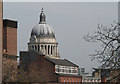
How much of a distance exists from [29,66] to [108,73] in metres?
118

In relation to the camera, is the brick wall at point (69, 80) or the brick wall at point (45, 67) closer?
the brick wall at point (45, 67)

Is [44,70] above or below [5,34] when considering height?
below

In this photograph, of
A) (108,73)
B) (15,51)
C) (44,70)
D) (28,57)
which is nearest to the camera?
(108,73)

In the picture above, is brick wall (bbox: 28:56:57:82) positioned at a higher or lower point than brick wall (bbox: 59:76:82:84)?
higher

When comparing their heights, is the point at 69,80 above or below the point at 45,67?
below

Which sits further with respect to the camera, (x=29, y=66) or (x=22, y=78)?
(x=29, y=66)

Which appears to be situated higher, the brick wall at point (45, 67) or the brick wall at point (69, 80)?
the brick wall at point (45, 67)

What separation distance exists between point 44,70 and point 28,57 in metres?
12.8

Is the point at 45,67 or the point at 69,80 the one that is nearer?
the point at 45,67

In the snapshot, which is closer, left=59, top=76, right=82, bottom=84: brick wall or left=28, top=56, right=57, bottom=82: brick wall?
left=28, top=56, right=57, bottom=82: brick wall

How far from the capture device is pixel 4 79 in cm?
7544

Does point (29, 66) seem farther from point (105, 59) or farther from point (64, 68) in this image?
point (105, 59)

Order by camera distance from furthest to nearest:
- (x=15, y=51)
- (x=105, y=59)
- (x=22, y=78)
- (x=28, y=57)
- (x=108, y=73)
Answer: (x=15, y=51) → (x=28, y=57) → (x=22, y=78) → (x=108, y=73) → (x=105, y=59)

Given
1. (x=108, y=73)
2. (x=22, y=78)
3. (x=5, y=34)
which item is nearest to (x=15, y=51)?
(x=5, y=34)
